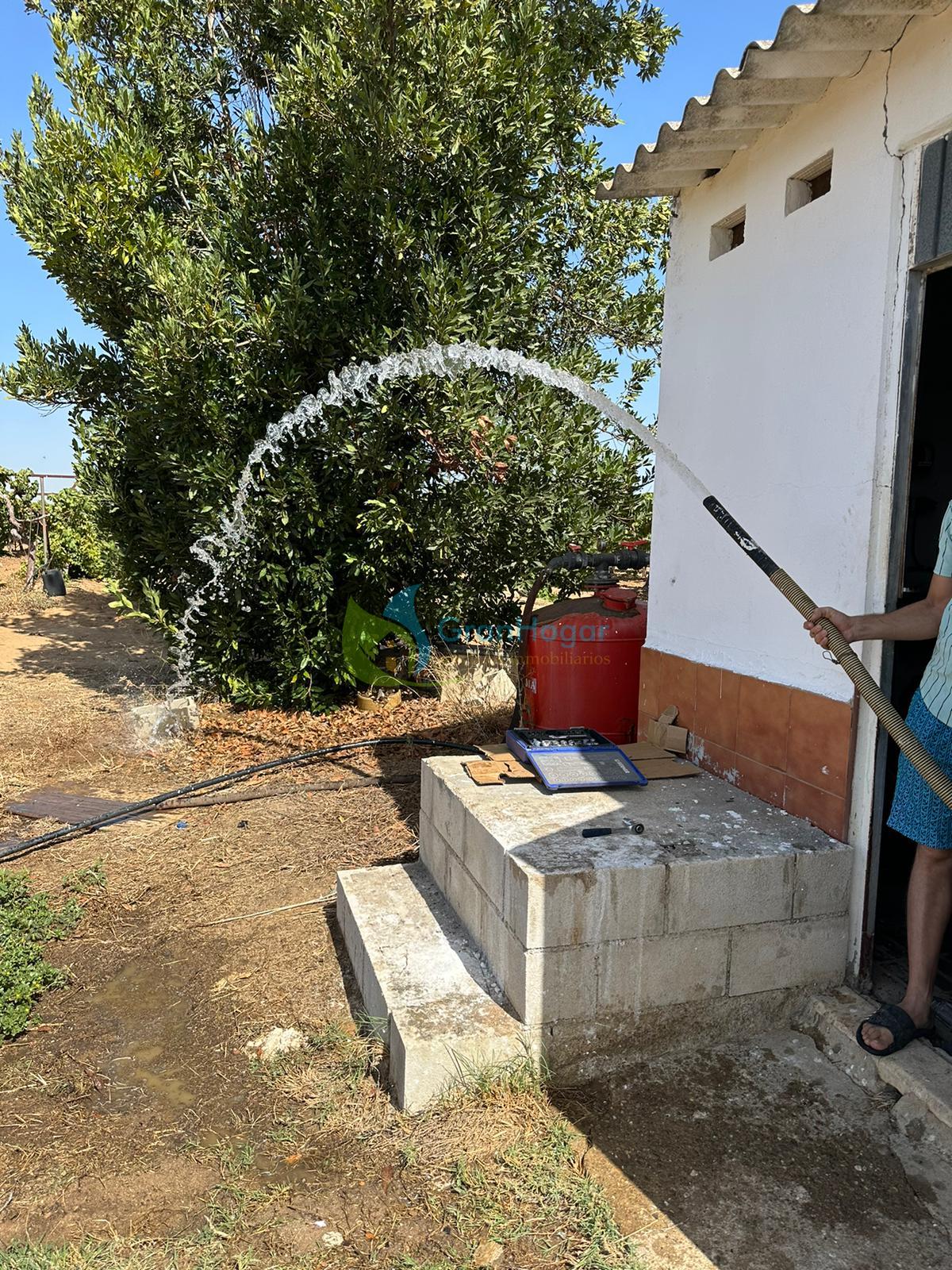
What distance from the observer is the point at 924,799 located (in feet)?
7.88

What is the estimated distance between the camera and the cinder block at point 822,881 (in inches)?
107

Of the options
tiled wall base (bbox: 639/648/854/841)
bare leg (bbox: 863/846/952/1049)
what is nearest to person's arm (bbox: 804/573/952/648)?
tiled wall base (bbox: 639/648/854/841)

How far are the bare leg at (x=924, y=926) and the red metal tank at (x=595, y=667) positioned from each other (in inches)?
89.2

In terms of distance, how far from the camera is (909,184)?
2.57 m

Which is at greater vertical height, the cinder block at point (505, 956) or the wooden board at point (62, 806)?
the cinder block at point (505, 956)

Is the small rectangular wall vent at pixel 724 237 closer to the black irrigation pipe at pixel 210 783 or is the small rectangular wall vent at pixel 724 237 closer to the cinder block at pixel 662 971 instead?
the black irrigation pipe at pixel 210 783

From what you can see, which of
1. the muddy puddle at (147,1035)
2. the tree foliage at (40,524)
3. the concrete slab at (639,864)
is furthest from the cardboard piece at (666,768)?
the tree foliage at (40,524)

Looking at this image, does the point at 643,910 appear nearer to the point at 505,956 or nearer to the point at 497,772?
the point at 505,956

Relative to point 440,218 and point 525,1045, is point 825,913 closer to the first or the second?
point 525,1045

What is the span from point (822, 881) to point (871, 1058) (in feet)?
1.70

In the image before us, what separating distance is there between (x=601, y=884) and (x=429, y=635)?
5020 millimetres

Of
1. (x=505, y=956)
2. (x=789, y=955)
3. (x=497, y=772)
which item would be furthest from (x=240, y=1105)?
(x=789, y=955)

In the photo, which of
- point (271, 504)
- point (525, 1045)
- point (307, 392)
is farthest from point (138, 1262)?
point (307, 392)

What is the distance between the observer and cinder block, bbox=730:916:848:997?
2.69 meters
